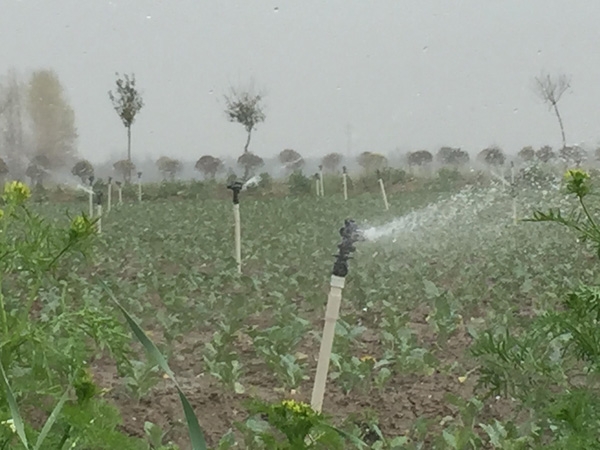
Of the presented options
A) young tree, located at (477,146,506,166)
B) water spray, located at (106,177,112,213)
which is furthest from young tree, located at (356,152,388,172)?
water spray, located at (106,177,112,213)

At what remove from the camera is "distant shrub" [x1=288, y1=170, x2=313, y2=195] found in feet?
3.30

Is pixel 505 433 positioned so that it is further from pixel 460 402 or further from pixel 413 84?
pixel 413 84

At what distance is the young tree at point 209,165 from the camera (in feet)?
3.25

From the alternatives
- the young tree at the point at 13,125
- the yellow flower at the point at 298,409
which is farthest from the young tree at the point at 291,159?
the yellow flower at the point at 298,409

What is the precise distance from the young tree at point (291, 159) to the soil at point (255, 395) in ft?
0.81

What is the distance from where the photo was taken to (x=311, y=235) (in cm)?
107

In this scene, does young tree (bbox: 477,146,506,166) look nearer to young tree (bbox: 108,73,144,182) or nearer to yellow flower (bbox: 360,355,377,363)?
yellow flower (bbox: 360,355,377,363)

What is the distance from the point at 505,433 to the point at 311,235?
15.9 inches

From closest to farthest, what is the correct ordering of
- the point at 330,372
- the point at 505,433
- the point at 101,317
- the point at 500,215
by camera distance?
the point at 101,317 < the point at 505,433 < the point at 330,372 < the point at 500,215

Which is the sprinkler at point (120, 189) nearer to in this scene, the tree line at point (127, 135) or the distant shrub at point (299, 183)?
the tree line at point (127, 135)

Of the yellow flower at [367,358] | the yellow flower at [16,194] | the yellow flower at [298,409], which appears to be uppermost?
the yellow flower at [16,194]

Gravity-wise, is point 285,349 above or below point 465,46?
below

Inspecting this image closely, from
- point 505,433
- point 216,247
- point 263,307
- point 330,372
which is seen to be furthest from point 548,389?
point 216,247

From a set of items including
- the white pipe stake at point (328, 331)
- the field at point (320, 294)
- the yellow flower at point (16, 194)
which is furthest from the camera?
the field at point (320, 294)
